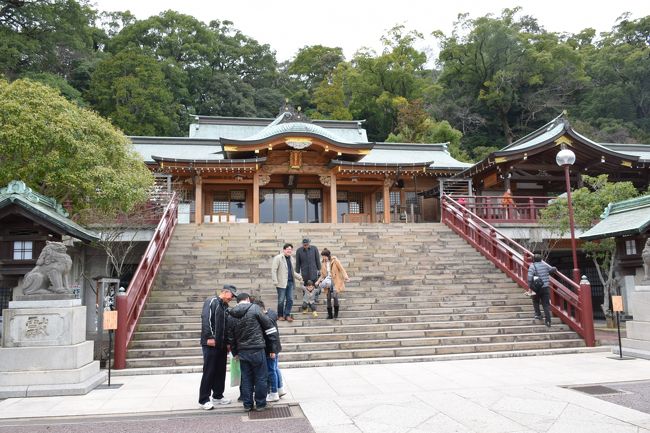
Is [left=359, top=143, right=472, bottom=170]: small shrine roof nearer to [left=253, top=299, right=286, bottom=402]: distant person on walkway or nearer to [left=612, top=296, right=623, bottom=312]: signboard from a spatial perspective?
[left=612, top=296, right=623, bottom=312]: signboard

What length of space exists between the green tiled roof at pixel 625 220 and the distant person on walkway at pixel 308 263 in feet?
20.6

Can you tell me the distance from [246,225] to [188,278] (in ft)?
15.7

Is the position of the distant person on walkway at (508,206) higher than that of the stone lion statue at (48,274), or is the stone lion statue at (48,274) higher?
the distant person on walkway at (508,206)

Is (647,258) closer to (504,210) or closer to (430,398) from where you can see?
(430,398)

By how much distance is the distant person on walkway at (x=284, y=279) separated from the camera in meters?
9.84

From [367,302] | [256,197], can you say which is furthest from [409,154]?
[367,302]

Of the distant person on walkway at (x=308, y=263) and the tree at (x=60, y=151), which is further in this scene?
the tree at (x=60, y=151)

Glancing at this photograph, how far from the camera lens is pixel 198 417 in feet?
18.3

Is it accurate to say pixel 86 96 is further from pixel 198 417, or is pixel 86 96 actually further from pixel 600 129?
pixel 600 129

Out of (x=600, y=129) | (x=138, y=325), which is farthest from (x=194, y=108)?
(x=138, y=325)

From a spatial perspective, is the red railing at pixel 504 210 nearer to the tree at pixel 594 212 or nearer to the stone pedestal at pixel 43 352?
the tree at pixel 594 212

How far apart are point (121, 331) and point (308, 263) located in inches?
158

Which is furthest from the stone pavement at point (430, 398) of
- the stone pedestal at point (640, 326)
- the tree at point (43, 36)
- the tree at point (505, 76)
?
the tree at point (505, 76)

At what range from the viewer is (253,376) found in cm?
576
